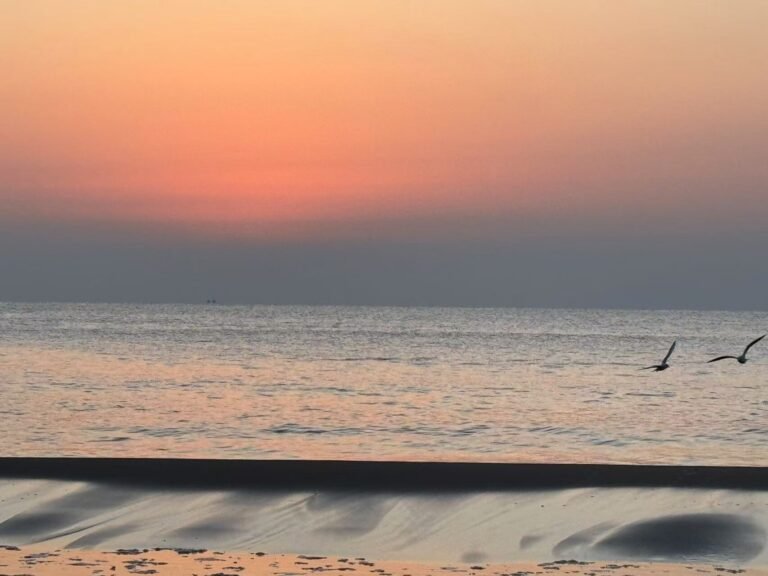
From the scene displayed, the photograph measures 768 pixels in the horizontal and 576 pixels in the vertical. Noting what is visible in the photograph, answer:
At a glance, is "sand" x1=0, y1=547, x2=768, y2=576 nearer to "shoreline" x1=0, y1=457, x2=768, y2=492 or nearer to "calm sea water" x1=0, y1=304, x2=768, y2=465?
"shoreline" x1=0, y1=457, x2=768, y2=492

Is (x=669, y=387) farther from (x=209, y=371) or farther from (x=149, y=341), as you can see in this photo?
(x=149, y=341)

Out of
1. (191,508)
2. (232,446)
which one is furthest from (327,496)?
(232,446)

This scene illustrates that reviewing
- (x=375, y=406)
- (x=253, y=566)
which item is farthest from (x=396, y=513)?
(x=375, y=406)

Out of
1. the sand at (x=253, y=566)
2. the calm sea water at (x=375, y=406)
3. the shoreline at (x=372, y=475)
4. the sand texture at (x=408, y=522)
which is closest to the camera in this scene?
the sand at (x=253, y=566)

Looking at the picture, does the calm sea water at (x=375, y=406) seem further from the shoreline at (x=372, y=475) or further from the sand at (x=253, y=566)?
the sand at (x=253, y=566)

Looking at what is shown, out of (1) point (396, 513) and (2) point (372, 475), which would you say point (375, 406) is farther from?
(1) point (396, 513)

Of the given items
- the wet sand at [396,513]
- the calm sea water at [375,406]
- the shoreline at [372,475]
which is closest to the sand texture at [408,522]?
the wet sand at [396,513]

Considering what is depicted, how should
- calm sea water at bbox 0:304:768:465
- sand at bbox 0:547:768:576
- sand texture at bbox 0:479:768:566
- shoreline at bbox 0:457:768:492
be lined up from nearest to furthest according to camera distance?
sand at bbox 0:547:768:576, sand texture at bbox 0:479:768:566, shoreline at bbox 0:457:768:492, calm sea water at bbox 0:304:768:465

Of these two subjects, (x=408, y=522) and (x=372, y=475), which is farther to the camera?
(x=372, y=475)

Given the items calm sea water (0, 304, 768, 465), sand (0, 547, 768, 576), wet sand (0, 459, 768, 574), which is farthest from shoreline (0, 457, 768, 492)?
calm sea water (0, 304, 768, 465)

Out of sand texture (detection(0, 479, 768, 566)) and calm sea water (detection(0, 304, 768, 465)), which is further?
calm sea water (detection(0, 304, 768, 465))

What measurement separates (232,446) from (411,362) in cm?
3986

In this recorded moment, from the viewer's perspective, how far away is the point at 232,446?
92.6 ft

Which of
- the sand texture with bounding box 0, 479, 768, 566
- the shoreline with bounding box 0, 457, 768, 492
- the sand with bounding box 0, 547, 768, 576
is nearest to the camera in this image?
the sand with bounding box 0, 547, 768, 576
